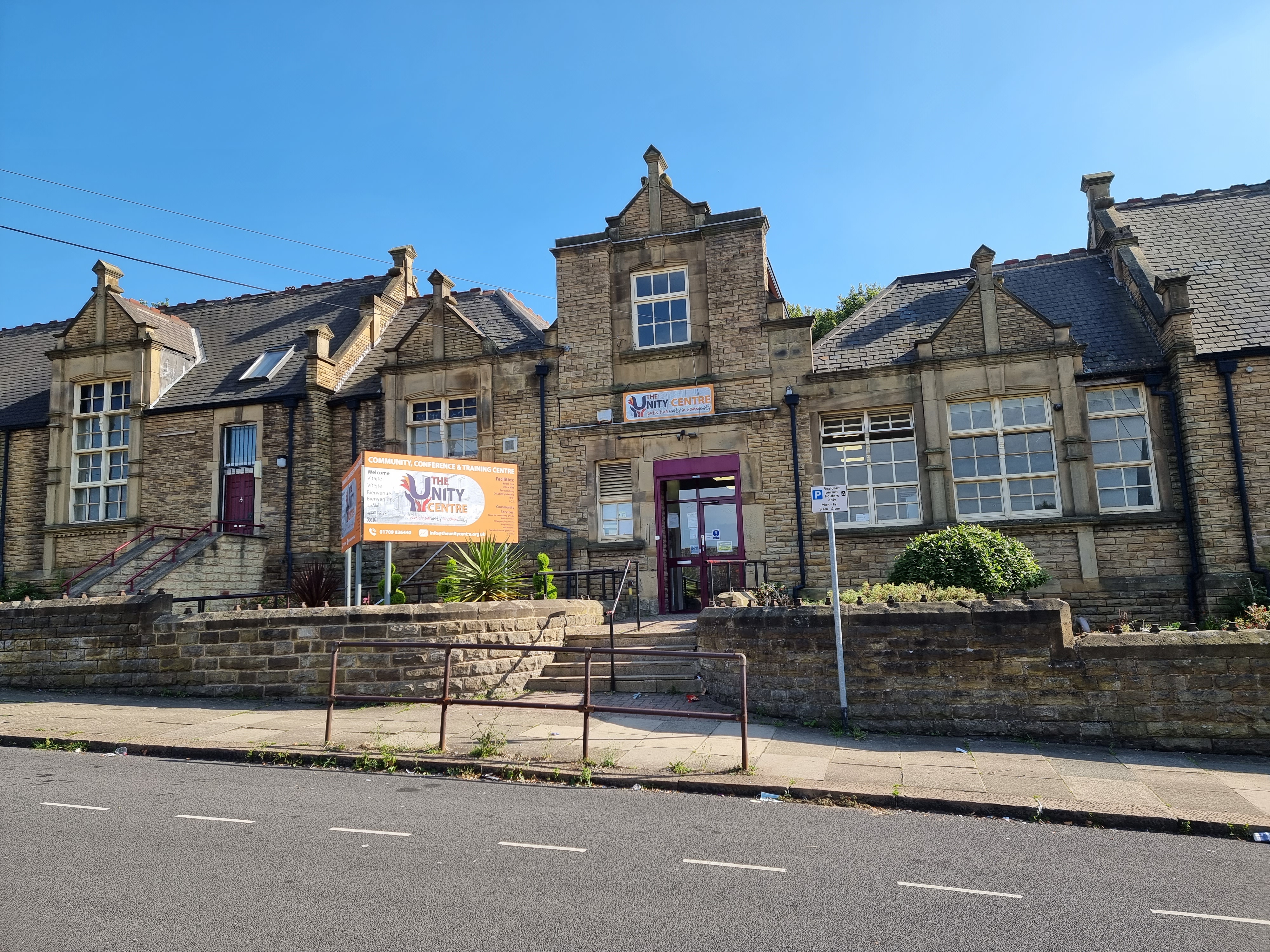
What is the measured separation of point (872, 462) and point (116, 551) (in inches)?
622

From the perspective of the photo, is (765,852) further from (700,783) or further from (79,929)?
(79,929)

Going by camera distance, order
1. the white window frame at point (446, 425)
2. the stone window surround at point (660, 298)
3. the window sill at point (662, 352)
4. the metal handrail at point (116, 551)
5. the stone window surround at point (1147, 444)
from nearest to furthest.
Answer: the stone window surround at point (1147, 444) < the window sill at point (662, 352) < the stone window surround at point (660, 298) < the metal handrail at point (116, 551) < the white window frame at point (446, 425)

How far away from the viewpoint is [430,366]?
18281mm

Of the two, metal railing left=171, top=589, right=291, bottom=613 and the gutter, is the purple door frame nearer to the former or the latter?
metal railing left=171, top=589, right=291, bottom=613

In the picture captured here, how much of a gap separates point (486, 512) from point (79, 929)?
1001cm

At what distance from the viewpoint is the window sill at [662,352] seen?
663 inches

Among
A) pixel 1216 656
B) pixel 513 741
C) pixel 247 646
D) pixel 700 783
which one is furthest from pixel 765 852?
pixel 247 646

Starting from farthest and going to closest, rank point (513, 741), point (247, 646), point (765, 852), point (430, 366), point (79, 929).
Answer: point (430, 366)
point (247, 646)
point (513, 741)
point (765, 852)
point (79, 929)

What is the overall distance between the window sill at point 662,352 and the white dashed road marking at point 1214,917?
13.3 m

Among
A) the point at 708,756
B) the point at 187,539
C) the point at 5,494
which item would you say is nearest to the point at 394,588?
the point at 187,539

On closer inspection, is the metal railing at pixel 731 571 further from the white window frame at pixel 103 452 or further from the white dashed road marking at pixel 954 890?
the white window frame at pixel 103 452

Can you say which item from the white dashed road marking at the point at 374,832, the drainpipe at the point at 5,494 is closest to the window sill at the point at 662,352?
the white dashed road marking at the point at 374,832

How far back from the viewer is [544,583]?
15023mm

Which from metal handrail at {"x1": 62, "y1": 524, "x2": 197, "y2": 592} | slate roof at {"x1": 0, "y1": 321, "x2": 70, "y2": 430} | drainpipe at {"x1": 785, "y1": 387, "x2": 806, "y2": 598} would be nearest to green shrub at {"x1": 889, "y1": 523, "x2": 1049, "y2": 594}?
drainpipe at {"x1": 785, "y1": 387, "x2": 806, "y2": 598}
